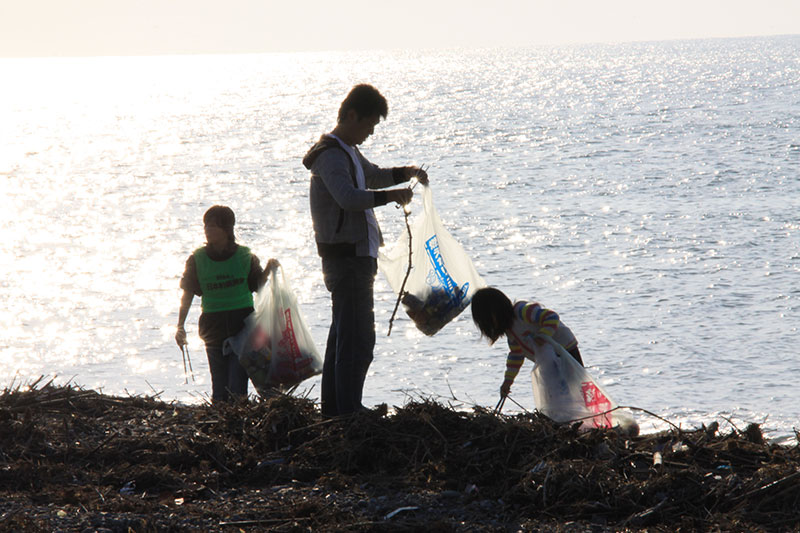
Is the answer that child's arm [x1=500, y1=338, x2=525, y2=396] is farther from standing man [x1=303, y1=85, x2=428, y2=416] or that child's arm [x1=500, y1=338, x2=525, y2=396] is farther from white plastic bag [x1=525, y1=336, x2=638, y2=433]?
standing man [x1=303, y1=85, x2=428, y2=416]

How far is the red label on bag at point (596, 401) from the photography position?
4.31 m

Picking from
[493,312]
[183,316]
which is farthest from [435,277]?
[183,316]

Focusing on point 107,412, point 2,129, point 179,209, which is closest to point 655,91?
point 2,129

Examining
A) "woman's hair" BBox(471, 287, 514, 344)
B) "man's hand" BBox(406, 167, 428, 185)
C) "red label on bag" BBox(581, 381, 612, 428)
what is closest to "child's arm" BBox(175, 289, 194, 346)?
"man's hand" BBox(406, 167, 428, 185)

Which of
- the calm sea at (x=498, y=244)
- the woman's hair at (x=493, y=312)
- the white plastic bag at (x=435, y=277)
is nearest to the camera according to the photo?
the woman's hair at (x=493, y=312)

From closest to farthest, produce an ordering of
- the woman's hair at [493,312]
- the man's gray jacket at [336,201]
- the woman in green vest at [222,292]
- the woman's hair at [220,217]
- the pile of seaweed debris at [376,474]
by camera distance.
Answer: the pile of seaweed debris at [376,474]
the man's gray jacket at [336,201]
the woman's hair at [493,312]
the woman's hair at [220,217]
the woman in green vest at [222,292]

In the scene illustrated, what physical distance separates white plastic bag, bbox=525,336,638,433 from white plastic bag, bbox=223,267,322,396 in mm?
1385

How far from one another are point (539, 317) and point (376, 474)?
1.16m

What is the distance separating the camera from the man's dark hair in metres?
4.17

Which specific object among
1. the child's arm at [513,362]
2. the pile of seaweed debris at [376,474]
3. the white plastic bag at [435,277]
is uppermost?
the white plastic bag at [435,277]

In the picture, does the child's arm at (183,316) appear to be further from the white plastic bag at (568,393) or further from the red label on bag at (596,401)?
the red label on bag at (596,401)

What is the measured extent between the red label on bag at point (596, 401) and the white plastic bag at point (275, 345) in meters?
1.58

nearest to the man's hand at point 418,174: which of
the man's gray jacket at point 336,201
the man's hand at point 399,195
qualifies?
the man's hand at point 399,195

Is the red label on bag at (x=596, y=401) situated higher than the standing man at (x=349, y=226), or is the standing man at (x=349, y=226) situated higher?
the standing man at (x=349, y=226)
